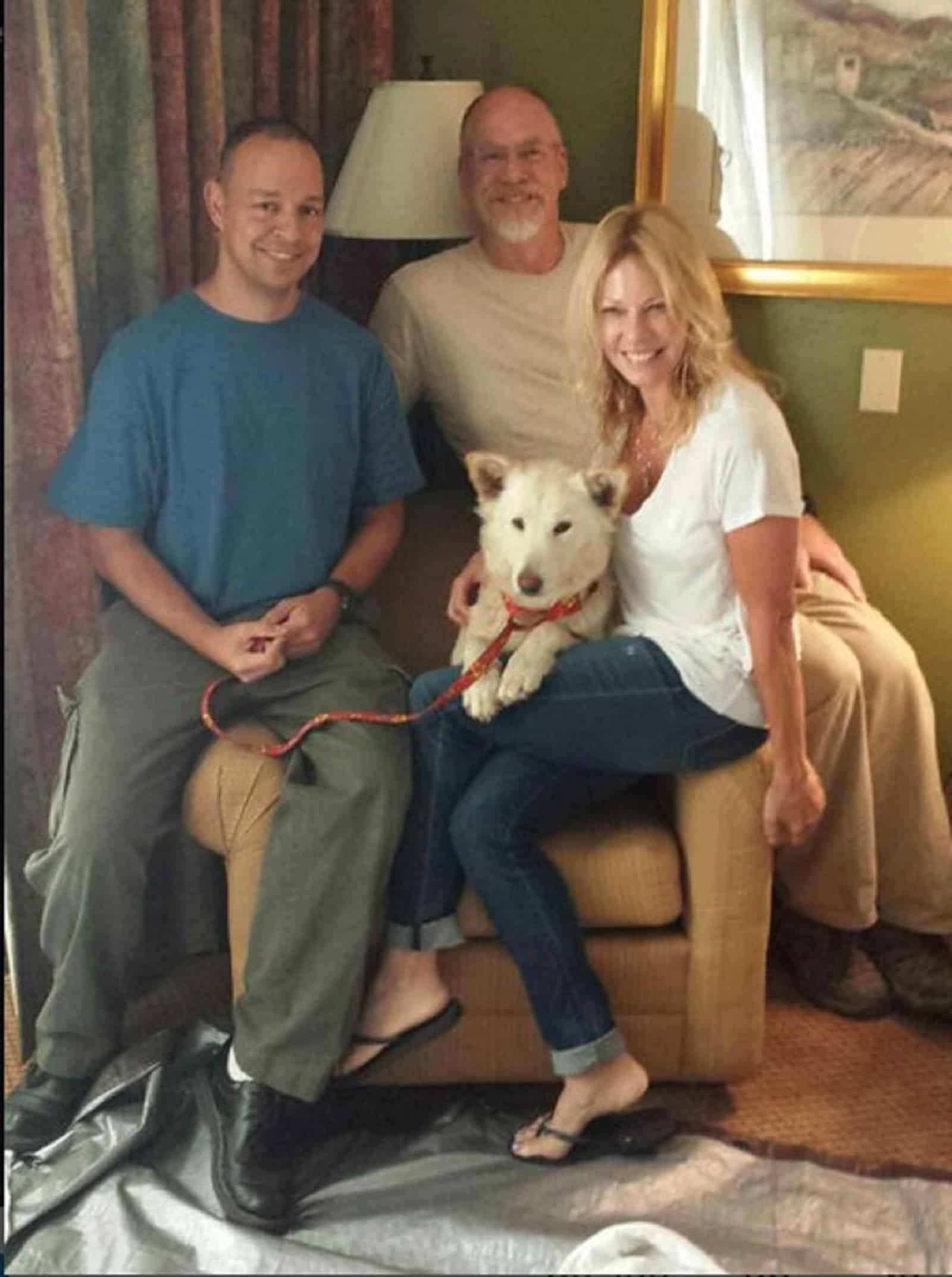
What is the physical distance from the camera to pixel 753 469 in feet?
5.63

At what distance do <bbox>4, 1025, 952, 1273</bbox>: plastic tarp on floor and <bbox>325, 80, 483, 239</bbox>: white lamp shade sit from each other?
4.17ft

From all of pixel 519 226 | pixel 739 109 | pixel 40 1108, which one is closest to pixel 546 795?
pixel 40 1108

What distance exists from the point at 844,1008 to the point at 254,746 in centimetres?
95

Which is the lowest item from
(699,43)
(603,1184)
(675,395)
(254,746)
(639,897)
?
(603,1184)

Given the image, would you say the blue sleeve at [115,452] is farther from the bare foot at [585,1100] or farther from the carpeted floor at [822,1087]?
the bare foot at [585,1100]

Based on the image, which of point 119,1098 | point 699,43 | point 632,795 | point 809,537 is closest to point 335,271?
point 699,43

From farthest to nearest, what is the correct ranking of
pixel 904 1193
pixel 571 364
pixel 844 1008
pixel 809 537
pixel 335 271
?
pixel 335 271, pixel 809 537, pixel 844 1008, pixel 571 364, pixel 904 1193

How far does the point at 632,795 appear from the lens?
1970 mm

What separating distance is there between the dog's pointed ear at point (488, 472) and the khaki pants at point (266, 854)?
297mm

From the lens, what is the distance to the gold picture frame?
242 cm

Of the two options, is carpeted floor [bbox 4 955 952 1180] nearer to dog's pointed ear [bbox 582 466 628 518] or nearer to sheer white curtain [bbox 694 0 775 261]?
dog's pointed ear [bbox 582 466 628 518]

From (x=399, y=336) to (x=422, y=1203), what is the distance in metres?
1.28

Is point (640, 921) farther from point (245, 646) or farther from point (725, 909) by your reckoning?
point (245, 646)

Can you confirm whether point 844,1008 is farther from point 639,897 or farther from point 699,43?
point 699,43
